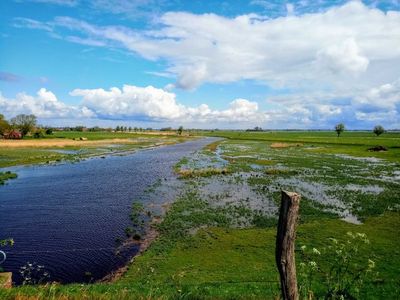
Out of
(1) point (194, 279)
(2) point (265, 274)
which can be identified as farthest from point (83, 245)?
(2) point (265, 274)

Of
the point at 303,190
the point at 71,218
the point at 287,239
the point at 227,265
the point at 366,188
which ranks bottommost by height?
the point at 71,218

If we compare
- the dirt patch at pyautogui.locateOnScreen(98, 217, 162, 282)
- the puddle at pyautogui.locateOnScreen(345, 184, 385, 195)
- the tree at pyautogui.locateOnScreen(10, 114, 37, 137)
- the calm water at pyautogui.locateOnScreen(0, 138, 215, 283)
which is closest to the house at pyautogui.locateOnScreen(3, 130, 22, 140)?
the tree at pyautogui.locateOnScreen(10, 114, 37, 137)

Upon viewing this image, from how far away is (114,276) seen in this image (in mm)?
16531

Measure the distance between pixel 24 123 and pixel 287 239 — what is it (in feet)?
530

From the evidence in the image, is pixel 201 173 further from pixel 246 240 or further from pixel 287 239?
pixel 287 239

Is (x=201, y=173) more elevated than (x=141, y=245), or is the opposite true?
(x=201, y=173)

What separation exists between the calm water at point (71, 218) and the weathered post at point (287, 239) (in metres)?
12.7

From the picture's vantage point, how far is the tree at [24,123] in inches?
5610

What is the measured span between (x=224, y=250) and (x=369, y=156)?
7384cm

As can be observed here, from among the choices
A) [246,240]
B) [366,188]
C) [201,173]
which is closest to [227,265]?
[246,240]

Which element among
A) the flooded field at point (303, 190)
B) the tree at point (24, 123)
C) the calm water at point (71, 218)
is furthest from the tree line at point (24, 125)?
the flooded field at point (303, 190)

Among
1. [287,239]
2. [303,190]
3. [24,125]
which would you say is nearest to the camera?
[287,239]

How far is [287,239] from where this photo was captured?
7.42 m

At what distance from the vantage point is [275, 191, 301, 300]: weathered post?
7203mm
